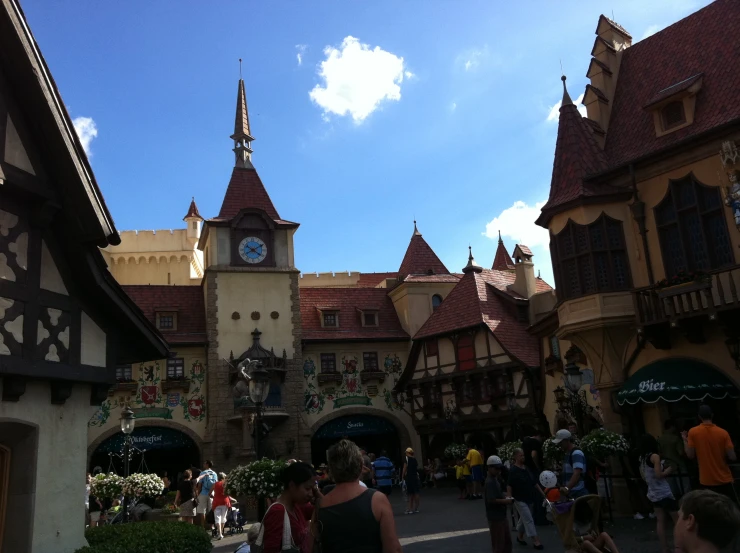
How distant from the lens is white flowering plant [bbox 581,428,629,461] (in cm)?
1397

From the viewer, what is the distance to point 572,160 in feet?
60.1

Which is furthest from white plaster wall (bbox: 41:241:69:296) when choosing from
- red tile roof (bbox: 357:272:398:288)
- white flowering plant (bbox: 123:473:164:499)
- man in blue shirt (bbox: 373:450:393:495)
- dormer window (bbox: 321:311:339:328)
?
red tile roof (bbox: 357:272:398:288)

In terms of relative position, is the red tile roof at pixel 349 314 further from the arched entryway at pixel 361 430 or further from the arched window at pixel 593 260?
the arched window at pixel 593 260

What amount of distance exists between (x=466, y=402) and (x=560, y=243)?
14963mm

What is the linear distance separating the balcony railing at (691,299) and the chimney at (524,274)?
18227 millimetres

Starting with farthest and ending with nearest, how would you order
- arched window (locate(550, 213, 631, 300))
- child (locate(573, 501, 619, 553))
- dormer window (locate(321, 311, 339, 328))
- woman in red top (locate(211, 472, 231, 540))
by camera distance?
dormer window (locate(321, 311, 339, 328)), woman in red top (locate(211, 472, 231, 540)), arched window (locate(550, 213, 631, 300)), child (locate(573, 501, 619, 553))

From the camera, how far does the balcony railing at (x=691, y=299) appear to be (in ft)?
47.1

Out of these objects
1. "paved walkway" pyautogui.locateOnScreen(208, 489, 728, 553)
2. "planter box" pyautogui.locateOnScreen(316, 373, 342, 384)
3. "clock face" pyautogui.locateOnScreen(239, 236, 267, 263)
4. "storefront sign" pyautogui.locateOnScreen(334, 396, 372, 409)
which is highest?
"clock face" pyautogui.locateOnScreen(239, 236, 267, 263)

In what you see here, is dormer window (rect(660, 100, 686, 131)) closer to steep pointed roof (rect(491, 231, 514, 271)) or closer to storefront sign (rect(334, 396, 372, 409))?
storefront sign (rect(334, 396, 372, 409))

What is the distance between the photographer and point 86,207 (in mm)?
9328

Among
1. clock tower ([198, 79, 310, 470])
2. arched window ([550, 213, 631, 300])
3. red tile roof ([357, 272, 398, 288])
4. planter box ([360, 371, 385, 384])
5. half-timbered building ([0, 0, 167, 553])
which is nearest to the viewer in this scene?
half-timbered building ([0, 0, 167, 553])

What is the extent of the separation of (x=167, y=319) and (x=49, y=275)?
2602 centimetres

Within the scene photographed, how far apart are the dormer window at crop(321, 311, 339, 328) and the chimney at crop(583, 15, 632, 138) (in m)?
20.4

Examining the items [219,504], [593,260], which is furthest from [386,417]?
Answer: [593,260]
